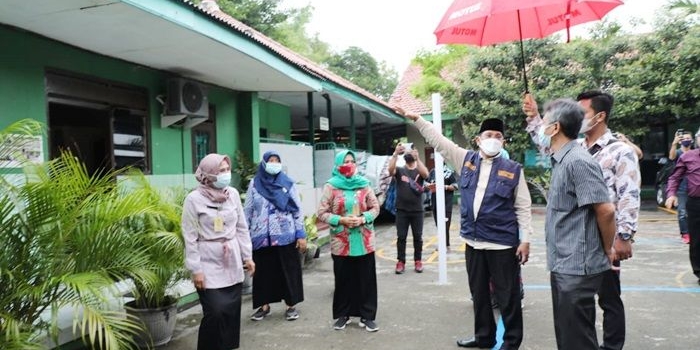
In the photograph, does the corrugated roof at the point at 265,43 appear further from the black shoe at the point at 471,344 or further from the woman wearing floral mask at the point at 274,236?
the black shoe at the point at 471,344

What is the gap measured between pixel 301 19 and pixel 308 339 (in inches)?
1492

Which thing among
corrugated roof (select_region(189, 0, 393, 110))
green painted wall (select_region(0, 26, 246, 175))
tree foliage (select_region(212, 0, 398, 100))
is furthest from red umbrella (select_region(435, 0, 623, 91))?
tree foliage (select_region(212, 0, 398, 100))

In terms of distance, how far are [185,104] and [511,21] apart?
466 centimetres

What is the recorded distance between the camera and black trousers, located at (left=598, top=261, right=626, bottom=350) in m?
3.37

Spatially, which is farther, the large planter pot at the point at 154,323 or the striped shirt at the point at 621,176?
the large planter pot at the point at 154,323

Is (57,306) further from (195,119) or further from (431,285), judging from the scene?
(195,119)

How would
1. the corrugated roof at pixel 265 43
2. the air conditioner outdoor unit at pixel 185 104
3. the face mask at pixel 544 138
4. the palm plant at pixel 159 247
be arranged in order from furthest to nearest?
the air conditioner outdoor unit at pixel 185 104, the corrugated roof at pixel 265 43, the palm plant at pixel 159 247, the face mask at pixel 544 138

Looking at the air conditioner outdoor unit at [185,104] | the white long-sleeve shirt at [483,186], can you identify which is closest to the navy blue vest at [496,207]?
the white long-sleeve shirt at [483,186]

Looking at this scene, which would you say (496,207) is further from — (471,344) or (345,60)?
(345,60)

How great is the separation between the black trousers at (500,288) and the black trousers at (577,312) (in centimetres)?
87

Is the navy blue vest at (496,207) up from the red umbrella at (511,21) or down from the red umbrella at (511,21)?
down

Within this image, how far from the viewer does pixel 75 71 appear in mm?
5531

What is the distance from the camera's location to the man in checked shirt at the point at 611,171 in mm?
3277

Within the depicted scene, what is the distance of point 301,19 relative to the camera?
129 feet
